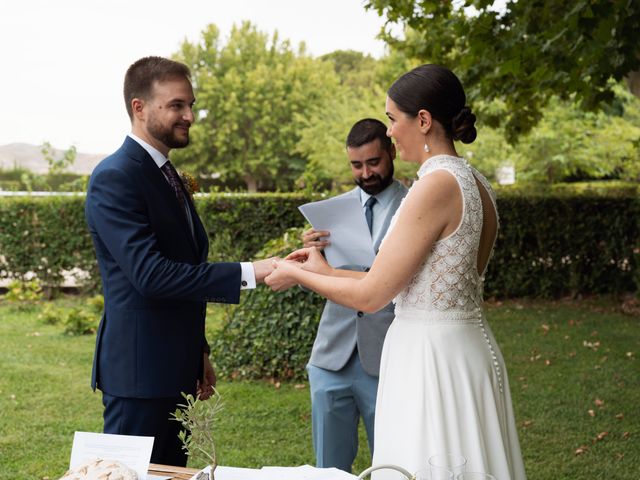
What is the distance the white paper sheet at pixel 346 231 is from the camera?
371cm

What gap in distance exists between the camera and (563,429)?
6527mm

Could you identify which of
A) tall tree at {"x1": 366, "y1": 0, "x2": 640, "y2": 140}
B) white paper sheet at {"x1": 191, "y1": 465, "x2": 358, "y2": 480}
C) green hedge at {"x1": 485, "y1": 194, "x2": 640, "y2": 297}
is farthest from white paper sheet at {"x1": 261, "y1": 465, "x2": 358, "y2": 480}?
green hedge at {"x1": 485, "y1": 194, "x2": 640, "y2": 297}

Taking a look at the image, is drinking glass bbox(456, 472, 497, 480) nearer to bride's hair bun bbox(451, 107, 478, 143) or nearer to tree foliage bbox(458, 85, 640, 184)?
bride's hair bun bbox(451, 107, 478, 143)

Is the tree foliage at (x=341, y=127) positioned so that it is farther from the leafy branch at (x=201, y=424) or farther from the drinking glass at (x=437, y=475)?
the drinking glass at (x=437, y=475)

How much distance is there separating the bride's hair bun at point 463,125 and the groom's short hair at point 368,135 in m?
0.99

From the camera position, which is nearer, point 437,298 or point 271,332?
point 437,298

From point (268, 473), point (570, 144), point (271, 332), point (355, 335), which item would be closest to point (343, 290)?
point (268, 473)

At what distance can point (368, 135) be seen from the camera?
3.78m

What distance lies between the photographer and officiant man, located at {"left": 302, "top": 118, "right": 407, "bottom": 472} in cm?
374

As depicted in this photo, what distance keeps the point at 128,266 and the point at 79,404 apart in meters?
4.85

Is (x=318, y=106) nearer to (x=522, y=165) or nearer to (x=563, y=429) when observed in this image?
(x=522, y=165)

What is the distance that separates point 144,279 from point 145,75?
87 cm

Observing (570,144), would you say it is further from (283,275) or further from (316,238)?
(283,275)

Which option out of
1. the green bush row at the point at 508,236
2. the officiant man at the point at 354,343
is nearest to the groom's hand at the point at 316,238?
the officiant man at the point at 354,343
